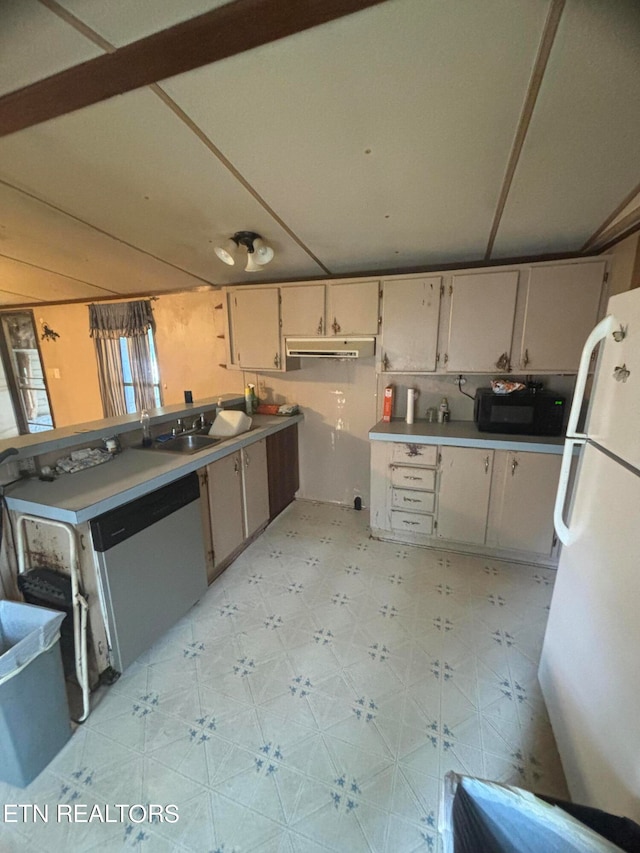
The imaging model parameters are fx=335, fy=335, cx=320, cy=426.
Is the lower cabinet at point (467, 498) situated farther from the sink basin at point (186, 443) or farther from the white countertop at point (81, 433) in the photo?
the white countertop at point (81, 433)

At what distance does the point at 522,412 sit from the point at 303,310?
1926 mm

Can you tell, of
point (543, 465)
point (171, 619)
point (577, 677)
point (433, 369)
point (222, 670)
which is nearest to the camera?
point (577, 677)

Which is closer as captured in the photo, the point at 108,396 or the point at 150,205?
the point at 150,205

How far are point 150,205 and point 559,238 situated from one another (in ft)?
7.98

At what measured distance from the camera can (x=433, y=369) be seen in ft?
8.82

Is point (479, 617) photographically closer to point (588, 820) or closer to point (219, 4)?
point (588, 820)

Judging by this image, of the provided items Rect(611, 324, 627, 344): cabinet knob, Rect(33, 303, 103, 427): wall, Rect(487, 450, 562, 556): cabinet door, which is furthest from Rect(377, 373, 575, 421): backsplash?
Rect(33, 303, 103, 427): wall

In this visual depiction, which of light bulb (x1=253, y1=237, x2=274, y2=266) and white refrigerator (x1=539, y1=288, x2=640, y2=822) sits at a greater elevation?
light bulb (x1=253, y1=237, x2=274, y2=266)

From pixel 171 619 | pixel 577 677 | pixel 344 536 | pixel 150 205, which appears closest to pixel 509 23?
pixel 150 205

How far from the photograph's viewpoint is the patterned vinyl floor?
3.74ft

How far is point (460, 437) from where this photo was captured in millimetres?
2500

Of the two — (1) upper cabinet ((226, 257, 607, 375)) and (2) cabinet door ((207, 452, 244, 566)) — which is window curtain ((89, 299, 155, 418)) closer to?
(1) upper cabinet ((226, 257, 607, 375))

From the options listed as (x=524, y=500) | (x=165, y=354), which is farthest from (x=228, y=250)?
(x=524, y=500)

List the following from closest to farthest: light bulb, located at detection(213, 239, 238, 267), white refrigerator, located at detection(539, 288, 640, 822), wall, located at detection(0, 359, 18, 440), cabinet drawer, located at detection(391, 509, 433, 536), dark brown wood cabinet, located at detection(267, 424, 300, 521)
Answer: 1. white refrigerator, located at detection(539, 288, 640, 822)
2. light bulb, located at detection(213, 239, 238, 267)
3. cabinet drawer, located at detection(391, 509, 433, 536)
4. dark brown wood cabinet, located at detection(267, 424, 300, 521)
5. wall, located at detection(0, 359, 18, 440)
